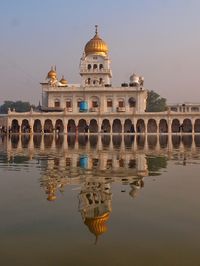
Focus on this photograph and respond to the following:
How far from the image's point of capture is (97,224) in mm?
6520

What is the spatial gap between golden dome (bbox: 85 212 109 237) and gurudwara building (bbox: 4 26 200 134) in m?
42.3

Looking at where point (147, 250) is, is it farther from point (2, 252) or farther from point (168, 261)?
point (2, 252)

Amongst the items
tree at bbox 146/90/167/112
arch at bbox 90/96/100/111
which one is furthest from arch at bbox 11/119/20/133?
tree at bbox 146/90/167/112

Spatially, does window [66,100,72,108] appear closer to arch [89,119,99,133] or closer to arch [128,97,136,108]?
arch [89,119,99,133]

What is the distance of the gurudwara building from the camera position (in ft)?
164

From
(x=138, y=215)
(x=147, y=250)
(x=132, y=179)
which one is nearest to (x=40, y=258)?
(x=147, y=250)

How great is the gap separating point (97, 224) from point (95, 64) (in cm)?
5044

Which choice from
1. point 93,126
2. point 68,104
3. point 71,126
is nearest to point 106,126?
point 93,126

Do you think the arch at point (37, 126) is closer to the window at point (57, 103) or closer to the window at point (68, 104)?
the window at point (57, 103)

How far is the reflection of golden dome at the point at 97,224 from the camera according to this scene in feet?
20.2

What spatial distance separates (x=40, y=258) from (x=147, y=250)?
1.43 meters

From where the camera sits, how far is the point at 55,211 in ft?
24.3

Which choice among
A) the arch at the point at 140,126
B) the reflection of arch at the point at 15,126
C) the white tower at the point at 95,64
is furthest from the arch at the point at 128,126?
the reflection of arch at the point at 15,126

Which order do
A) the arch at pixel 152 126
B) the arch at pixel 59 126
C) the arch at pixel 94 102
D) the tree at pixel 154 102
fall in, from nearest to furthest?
1. the arch at pixel 59 126
2. the arch at pixel 152 126
3. the arch at pixel 94 102
4. the tree at pixel 154 102
